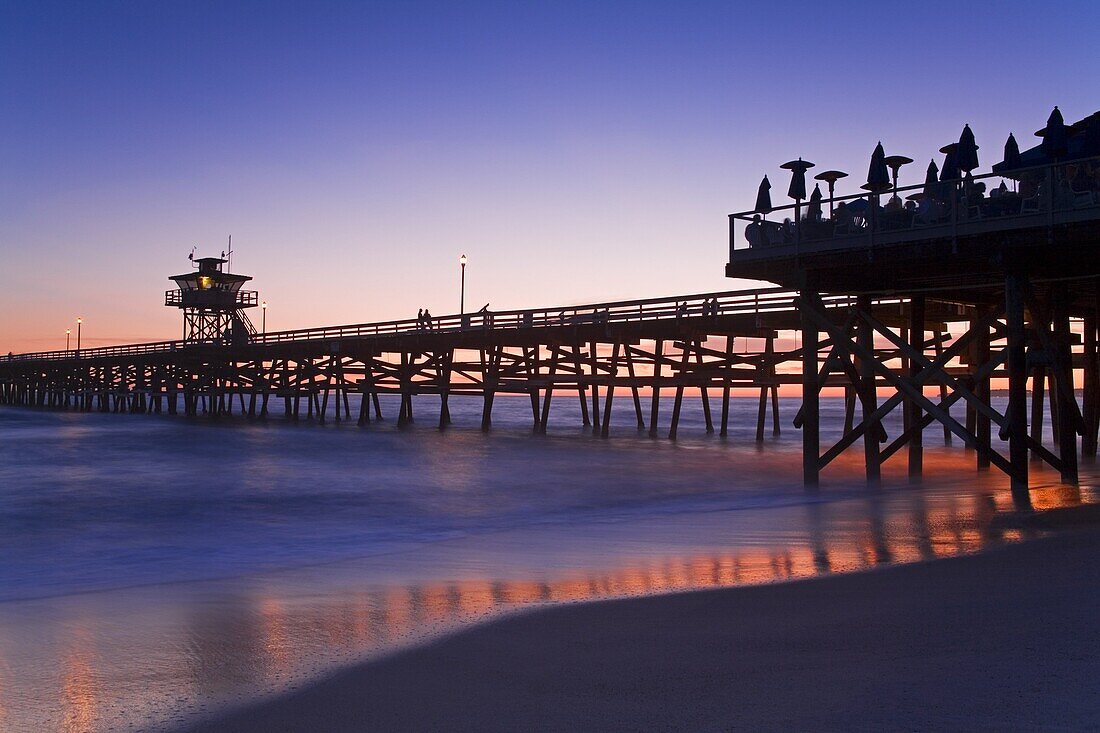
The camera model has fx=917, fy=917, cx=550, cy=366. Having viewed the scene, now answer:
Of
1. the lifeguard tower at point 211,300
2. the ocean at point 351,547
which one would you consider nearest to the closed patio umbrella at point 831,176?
the ocean at point 351,547

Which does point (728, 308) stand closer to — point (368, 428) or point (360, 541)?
point (360, 541)

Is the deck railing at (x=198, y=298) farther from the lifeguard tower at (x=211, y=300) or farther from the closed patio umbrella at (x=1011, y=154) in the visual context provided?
the closed patio umbrella at (x=1011, y=154)

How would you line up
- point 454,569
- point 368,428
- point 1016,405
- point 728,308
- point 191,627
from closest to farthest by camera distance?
point 191,627 → point 454,569 → point 1016,405 → point 728,308 → point 368,428

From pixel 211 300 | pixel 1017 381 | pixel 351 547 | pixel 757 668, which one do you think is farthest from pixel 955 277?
pixel 211 300

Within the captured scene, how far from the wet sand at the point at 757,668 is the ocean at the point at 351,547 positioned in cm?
58

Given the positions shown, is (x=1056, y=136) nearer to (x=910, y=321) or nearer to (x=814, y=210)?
(x=814, y=210)

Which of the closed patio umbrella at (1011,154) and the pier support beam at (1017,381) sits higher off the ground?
the closed patio umbrella at (1011,154)

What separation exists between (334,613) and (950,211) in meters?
8.84

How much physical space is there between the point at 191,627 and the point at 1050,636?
214 inches

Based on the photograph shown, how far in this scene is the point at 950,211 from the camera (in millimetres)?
11375

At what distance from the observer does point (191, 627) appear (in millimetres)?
6453

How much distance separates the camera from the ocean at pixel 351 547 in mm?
5438

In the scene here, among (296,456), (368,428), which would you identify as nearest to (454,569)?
(296,456)

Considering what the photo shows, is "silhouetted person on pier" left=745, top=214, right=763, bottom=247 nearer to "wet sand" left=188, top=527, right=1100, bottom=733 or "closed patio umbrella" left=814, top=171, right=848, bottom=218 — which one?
"closed patio umbrella" left=814, top=171, right=848, bottom=218
